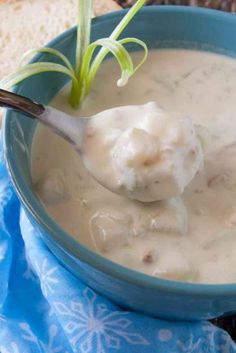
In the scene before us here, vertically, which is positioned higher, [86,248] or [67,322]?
[86,248]

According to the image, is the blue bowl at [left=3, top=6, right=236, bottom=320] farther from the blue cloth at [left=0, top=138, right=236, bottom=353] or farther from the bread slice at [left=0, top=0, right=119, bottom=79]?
the bread slice at [left=0, top=0, right=119, bottom=79]

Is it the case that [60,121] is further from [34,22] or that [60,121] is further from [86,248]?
[34,22]

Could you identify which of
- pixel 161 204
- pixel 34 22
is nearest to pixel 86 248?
pixel 161 204

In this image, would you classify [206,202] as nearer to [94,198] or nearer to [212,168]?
[212,168]

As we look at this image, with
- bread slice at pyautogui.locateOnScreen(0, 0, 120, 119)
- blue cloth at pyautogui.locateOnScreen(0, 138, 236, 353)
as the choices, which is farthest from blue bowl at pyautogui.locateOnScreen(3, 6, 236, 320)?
bread slice at pyautogui.locateOnScreen(0, 0, 120, 119)

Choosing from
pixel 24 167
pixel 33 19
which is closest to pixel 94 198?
pixel 24 167
